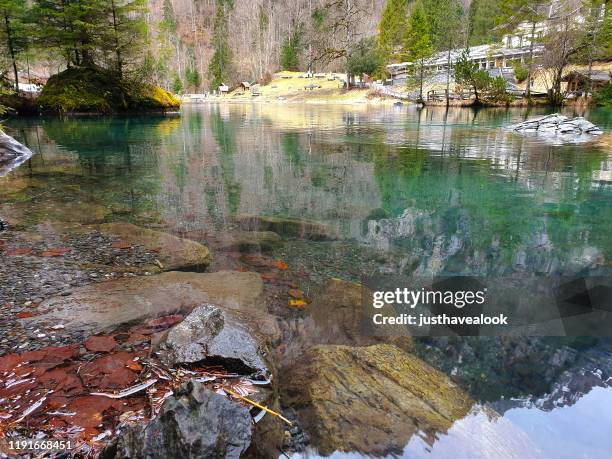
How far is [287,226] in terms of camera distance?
6430mm

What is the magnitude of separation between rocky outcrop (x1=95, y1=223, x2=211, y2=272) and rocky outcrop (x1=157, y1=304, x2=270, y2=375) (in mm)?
1732

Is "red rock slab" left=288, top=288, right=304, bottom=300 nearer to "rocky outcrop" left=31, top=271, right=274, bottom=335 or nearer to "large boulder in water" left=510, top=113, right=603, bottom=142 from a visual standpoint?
"rocky outcrop" left=31, top=271, right=274, bottom=335

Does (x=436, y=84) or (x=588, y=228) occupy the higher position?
(x=436, y=84)

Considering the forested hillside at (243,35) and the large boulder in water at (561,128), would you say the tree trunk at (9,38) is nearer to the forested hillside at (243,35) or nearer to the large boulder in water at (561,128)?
the forested hillside at (243,35)

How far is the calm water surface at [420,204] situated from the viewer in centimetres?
Answer: 270

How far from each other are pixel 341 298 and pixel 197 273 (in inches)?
61.7

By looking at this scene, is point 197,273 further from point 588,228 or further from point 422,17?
point 422,17

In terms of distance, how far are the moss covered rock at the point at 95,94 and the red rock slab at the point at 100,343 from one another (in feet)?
96.9

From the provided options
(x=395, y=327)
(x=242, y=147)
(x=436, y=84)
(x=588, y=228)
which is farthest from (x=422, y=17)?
(x=395, y=327)

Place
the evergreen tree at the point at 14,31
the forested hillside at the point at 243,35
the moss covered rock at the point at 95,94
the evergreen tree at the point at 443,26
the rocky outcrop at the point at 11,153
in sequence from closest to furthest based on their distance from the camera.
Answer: the rocky outcrop at the point at 11,153, the moss covered rock at the point at 95,94, the evergreen tree at the point at 14,31, the forested hillside at the point at 243,35, the evergreen tree at the point at 443,26

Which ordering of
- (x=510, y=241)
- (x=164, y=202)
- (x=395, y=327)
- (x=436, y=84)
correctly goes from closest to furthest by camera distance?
1. (x=395, y=327)
2. (x=510, y=241)
3. (x=164, y=202)
4. (x=436, y=84)

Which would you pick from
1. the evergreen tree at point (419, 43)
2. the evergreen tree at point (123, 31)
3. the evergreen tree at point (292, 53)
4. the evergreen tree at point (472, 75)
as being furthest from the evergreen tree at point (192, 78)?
the evergreen tree at point (472, 75)

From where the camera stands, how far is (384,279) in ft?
15.4

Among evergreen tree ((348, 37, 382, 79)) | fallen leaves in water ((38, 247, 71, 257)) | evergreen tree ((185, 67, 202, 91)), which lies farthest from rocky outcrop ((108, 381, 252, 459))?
evergreen tree ((185, 67, 202, 91))
